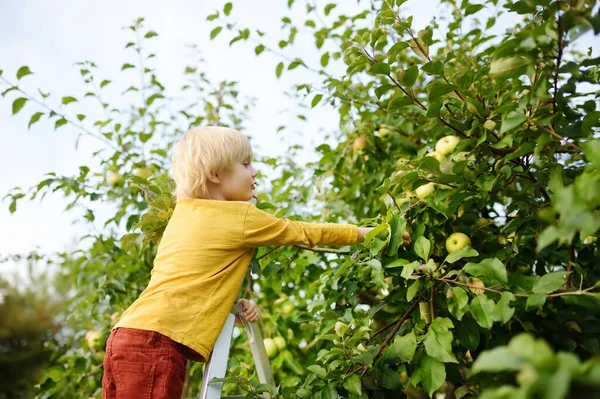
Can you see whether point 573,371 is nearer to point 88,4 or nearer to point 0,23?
point 88,4

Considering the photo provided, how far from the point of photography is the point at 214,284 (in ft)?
4.56

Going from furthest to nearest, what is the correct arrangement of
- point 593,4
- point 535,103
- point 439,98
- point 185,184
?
point 185,184 → point 439,98 → point 535,103 → point 593,4

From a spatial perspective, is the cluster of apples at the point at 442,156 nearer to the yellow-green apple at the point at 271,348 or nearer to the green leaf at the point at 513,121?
the green leaf at the point at 513,121

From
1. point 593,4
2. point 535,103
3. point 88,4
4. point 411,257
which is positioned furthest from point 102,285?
point 88,4

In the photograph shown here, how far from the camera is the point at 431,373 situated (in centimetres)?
115

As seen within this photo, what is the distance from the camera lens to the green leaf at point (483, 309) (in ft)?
3.44

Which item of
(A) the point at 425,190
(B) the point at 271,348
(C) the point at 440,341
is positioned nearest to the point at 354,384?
(C) the point at 440,341

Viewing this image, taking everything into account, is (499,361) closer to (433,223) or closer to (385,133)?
(433,223)

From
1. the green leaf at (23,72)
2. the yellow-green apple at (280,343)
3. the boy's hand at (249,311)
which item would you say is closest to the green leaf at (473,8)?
the boy's hand at (249,311)

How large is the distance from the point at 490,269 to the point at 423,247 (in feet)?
0.63

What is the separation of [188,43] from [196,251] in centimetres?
206

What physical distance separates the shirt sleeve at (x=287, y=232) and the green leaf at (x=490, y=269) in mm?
405

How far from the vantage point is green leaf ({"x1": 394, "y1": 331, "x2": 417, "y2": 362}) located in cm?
118

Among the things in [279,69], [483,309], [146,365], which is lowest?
[146,365]
